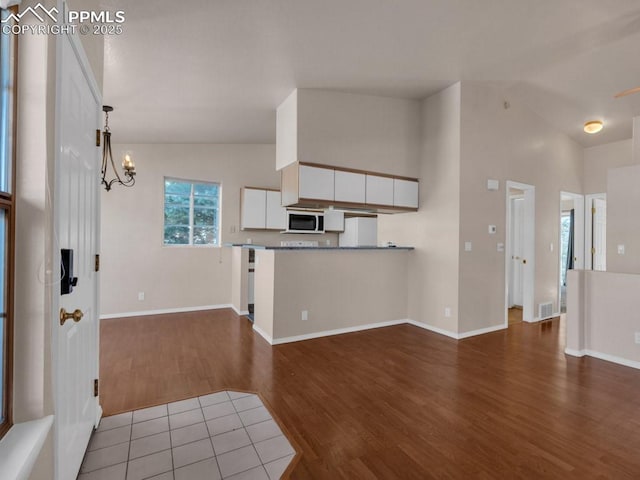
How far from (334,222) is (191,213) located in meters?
2.74

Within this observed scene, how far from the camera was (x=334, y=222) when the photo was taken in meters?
6.71

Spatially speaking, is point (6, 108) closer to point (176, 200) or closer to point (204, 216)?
point (176, 200)

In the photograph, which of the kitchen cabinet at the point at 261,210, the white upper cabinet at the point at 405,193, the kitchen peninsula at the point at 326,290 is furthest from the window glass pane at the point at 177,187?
the white upper cabinet at the point at 405,193

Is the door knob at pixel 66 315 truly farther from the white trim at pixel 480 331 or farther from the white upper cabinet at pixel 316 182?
the white trim at pixel 480 331

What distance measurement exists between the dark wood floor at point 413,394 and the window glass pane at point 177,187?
7.82ft

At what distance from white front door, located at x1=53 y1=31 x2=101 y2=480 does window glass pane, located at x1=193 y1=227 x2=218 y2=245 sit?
368 centimetres

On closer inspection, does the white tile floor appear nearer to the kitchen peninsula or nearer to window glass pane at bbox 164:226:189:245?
the kitchen peninsula

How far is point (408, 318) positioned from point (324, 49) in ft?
11.9

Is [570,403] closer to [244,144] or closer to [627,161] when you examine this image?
[627,161]

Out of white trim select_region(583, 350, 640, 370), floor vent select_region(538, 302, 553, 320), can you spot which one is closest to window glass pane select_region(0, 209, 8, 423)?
white trim select_region(583, 350, 640, 370)

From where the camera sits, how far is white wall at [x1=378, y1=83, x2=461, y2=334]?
4152mm

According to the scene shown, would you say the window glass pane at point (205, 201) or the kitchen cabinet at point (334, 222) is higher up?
the window glass pane at point (205, 201)

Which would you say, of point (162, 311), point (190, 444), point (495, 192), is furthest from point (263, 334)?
point (495, 192)

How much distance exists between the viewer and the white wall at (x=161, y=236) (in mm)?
4984
